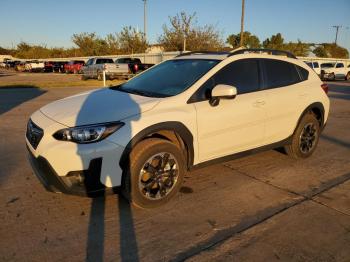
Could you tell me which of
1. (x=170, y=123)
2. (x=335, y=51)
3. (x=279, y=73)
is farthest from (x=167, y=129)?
(x=335, y=51)

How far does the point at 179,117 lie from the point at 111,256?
5.29ft

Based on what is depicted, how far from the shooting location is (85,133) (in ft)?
10.5

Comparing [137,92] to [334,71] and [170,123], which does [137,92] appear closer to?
[170,123]

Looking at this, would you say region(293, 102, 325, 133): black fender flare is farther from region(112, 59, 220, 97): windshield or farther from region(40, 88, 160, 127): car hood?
region(40, 88, 160, 127): car hood

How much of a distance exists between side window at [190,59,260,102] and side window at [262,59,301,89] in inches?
7.9

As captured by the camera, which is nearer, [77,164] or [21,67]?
[77,164]

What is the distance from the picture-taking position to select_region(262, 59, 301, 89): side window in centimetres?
477

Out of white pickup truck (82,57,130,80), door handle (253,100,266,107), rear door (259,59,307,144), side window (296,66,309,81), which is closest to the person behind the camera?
door handle (253,100,266,107)

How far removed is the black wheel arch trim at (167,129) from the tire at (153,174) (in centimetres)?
7

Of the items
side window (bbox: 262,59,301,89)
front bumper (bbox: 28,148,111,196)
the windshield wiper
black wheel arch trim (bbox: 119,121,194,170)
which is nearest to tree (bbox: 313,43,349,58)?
side window (bbox: 262,59,301,89)

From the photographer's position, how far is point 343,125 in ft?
27.8

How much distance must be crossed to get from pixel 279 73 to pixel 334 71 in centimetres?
2759

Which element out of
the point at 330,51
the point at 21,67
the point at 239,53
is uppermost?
the point at 330,51

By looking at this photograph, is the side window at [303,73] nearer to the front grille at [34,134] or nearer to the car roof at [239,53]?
the car roof at [239,53]
